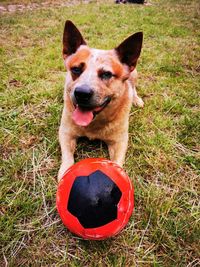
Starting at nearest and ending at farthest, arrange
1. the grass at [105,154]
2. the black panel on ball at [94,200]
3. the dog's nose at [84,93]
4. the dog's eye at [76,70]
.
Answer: the black panel on ball at [94,200] < the grass at [105,154] < the dog's nose at [84,93] < the dog's eye at [76,70]

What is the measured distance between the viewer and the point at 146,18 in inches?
290

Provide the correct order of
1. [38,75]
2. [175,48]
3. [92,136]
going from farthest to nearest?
[175,48]
[38,75]
[92,136]

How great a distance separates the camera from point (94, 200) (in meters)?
1.79

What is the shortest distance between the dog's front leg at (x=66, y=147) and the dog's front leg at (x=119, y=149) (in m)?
0.37

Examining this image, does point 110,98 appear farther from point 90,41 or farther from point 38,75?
point 90,41

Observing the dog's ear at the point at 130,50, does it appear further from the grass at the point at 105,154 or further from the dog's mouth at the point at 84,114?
the grass at the point at 105,154

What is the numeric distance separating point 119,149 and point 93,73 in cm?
76

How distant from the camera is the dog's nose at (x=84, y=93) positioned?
238 cm

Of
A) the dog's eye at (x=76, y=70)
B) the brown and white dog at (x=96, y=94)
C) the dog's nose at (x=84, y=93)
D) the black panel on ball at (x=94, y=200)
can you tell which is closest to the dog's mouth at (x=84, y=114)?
the brown and white dog at (x=96, y=94)

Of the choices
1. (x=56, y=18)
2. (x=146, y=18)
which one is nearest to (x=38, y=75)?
(x=56, y=18)

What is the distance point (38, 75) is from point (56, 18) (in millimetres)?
3620

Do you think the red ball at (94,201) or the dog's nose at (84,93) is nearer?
the red ball at (94,201)

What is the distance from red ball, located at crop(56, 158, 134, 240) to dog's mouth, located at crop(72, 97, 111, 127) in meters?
0.60

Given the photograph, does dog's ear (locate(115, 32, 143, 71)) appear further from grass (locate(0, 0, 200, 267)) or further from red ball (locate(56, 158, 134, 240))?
red ball (locate(56, 158, 134, 240))
